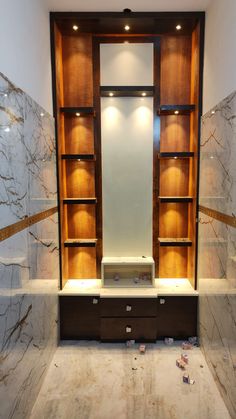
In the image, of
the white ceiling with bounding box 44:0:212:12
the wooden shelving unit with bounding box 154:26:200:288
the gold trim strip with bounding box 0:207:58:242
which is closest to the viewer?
the gold trim strip with bounding box 0:207:58:242

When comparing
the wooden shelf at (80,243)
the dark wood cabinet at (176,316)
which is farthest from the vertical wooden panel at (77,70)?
the dark wood cabinet at (176,316)

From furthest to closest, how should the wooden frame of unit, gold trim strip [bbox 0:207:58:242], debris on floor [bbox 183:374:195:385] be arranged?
the wooden frame of unit → debris on floor [bbox 183:374:195:385] → gold trim strip [bbox 0:207:58:242]

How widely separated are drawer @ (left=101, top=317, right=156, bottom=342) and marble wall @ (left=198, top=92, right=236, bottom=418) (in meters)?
0.52

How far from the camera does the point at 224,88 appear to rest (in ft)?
7.68

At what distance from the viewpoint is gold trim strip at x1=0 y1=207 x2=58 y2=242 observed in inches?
64.5

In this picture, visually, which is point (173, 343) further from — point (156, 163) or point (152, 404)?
point (156, 163)

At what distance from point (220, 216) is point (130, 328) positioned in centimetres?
156

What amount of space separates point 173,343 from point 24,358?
5.59 feet

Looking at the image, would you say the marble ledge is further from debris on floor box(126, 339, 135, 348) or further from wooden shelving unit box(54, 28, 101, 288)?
debris on floor box(126, 339, 135, 348)

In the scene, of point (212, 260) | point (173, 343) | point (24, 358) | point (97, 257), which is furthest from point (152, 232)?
point (24, 358)

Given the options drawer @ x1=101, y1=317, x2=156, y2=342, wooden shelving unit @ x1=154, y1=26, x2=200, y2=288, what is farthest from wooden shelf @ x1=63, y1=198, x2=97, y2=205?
drawer @ x1=101, y1=317, x2=156, y2=342

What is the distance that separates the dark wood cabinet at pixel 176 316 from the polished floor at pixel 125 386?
0.51ft

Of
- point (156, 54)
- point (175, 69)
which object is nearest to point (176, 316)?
point (175, 69)

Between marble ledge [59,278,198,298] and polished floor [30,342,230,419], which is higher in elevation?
marble ledge [59,278,198,298]
